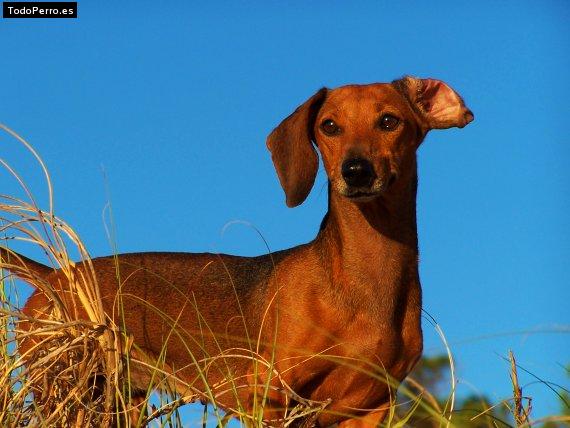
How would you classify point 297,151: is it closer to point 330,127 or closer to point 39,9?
point 330,127

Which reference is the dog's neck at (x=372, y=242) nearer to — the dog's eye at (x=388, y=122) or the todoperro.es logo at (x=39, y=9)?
the dog's eye at (x=388, y=122)

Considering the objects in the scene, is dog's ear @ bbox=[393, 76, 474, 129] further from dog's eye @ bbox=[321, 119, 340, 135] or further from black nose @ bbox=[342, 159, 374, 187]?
black nose @ bbox=[342, 159, 374, 187]

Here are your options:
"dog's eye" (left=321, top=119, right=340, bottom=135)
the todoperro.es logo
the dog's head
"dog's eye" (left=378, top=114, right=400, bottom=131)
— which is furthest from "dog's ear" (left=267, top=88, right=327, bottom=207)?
the todoperro.es logo

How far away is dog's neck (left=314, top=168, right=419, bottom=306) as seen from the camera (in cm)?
573

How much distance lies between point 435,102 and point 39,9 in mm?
4208

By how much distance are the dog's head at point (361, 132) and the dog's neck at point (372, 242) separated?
0.24 metres

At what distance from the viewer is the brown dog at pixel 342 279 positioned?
5.46 meters

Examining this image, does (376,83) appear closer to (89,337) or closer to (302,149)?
(302,149)

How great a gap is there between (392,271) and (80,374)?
81.5 inches

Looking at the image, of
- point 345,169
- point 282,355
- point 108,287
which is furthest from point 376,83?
point 108,287

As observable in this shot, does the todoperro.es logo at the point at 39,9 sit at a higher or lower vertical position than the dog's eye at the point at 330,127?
higher

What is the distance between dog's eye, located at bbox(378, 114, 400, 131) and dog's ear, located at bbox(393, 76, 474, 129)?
0.38m

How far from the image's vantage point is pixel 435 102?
608 cm

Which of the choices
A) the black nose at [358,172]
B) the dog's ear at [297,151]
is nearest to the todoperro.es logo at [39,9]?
the dog's ear at [297,151]
